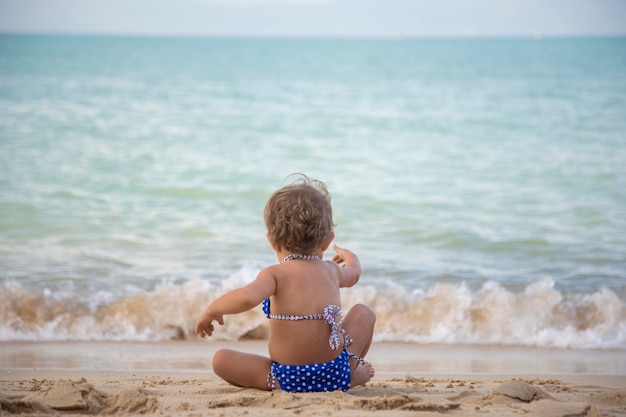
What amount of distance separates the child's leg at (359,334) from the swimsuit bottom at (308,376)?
125 millimetres

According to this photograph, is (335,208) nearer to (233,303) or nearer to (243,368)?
(243,368)

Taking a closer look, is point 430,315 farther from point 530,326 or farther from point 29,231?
point 29,231

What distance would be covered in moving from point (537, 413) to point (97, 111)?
13.9m

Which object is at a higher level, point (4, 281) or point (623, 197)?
point (623, 197)

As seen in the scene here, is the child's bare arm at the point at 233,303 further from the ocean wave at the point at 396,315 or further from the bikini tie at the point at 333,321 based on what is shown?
the ocean wave at the point at 396,315

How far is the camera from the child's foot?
10.0ft

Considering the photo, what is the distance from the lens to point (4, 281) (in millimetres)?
5520

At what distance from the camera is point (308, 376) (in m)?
2.88

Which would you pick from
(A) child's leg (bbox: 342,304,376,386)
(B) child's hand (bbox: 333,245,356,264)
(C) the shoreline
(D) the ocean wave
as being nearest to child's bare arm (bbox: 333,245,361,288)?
(B) child's hand (bbox: 333,245,356,264)

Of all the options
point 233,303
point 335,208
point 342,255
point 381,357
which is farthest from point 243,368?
point 335,208

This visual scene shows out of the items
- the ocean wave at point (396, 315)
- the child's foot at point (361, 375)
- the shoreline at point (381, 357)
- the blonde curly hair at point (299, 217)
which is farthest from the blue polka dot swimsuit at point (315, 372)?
the ocean wave at point (396, 315)

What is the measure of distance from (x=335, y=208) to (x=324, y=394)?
5.53 metres

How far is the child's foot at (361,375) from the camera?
305 centimetres

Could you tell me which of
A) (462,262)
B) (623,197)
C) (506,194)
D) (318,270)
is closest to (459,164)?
(506,194)
